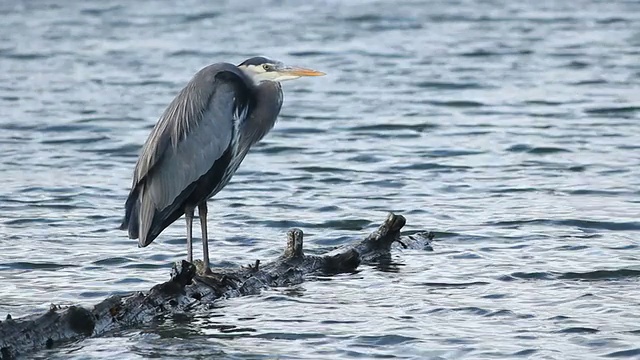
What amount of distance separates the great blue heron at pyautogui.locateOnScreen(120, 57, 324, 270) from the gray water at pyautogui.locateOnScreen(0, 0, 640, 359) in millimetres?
457

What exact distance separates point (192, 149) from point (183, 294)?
1.41 m

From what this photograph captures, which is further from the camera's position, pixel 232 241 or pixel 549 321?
pixel 232 241

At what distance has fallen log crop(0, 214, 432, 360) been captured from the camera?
672 centimetres

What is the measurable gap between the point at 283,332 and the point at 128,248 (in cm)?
252

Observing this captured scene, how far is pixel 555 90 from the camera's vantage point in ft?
57.1

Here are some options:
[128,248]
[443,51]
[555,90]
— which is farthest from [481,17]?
[128,248]

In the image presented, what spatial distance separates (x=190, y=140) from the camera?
28.9ft

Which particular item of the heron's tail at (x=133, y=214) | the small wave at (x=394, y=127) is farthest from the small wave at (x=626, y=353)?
the small wave at (x=394, y=127)

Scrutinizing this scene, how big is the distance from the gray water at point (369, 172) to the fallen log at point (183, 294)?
0.28 ft

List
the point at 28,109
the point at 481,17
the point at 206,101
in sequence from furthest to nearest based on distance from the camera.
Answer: the point at 481,17 < the point at 28,109 < the point at 206,101

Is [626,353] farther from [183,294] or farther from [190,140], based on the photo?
[190,140]

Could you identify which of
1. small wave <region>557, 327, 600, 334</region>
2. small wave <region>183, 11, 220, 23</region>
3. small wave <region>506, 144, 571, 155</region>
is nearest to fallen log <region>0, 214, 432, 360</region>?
small wave <region>557, 327, 600, 334</region>

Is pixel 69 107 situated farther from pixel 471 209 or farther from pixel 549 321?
pixel 549 321

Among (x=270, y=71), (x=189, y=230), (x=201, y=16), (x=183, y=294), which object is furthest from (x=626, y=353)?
(x=201, y=16)
